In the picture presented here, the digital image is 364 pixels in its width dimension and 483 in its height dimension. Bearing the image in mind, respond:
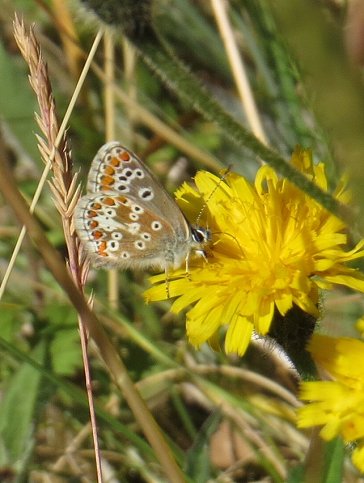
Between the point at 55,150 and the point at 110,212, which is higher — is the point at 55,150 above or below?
above

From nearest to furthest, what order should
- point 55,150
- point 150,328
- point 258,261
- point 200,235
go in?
point 55,150 < point 258,261 < point 200,235 < point 150,328

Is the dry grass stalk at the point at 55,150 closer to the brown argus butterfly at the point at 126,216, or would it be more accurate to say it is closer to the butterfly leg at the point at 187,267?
the butterfly leg at the point at 187,267

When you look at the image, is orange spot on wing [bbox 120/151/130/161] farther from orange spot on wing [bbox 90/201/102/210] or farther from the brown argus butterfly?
orange spot on wing [bbox 90/201/102/210]

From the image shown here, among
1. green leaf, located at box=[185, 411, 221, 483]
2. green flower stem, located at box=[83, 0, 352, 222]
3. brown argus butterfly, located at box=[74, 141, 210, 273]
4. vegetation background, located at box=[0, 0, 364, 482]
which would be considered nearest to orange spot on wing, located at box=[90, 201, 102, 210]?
brown argus butterfly, located at box=[74, 141, 210, 273]

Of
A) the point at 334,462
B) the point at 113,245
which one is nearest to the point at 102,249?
the point at 113,245

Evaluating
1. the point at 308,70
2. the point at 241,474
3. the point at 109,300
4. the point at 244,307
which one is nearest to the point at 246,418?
the point at 241,474

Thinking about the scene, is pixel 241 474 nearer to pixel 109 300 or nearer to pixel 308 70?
pixel 109 300

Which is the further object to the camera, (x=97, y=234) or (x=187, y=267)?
(x=97, y=234)

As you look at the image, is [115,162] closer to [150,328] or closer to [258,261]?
[258,261]
